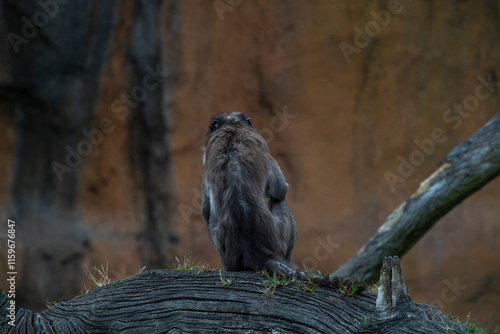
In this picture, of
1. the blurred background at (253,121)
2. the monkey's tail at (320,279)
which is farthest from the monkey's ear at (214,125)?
the blurred background at (253,121)

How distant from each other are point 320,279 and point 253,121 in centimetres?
660

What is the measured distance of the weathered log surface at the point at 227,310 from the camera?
3590mm

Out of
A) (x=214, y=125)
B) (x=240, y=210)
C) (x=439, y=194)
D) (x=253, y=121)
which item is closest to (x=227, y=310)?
(x=240, y=210)

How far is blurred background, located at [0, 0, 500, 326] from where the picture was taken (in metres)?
9.98

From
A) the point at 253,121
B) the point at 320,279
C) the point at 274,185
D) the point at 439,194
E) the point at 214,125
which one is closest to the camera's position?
the point at 320,279

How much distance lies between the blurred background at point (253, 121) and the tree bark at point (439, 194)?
2.42m

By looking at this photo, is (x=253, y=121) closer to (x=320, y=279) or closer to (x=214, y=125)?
(x=214, y=125)

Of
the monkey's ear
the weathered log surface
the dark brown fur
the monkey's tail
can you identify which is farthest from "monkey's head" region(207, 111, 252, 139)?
the weathered log surface

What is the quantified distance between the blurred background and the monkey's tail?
5.59 meters

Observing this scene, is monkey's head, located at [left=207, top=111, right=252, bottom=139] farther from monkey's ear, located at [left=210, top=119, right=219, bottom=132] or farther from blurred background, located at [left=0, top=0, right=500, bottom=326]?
blurred background, located at [left=0, top=0, right=500, bottom=326]

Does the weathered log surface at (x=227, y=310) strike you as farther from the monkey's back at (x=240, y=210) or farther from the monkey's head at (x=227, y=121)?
the monkey's head at (x=227, y=121)

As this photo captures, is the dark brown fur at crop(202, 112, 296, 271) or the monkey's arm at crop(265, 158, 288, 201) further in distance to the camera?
the monkey's arm at crop(265, 158, 288, 201)

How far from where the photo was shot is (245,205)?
16.4 feet

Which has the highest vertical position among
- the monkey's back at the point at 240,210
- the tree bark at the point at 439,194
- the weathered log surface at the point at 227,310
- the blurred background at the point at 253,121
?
the blurred background at the point at 253,121
